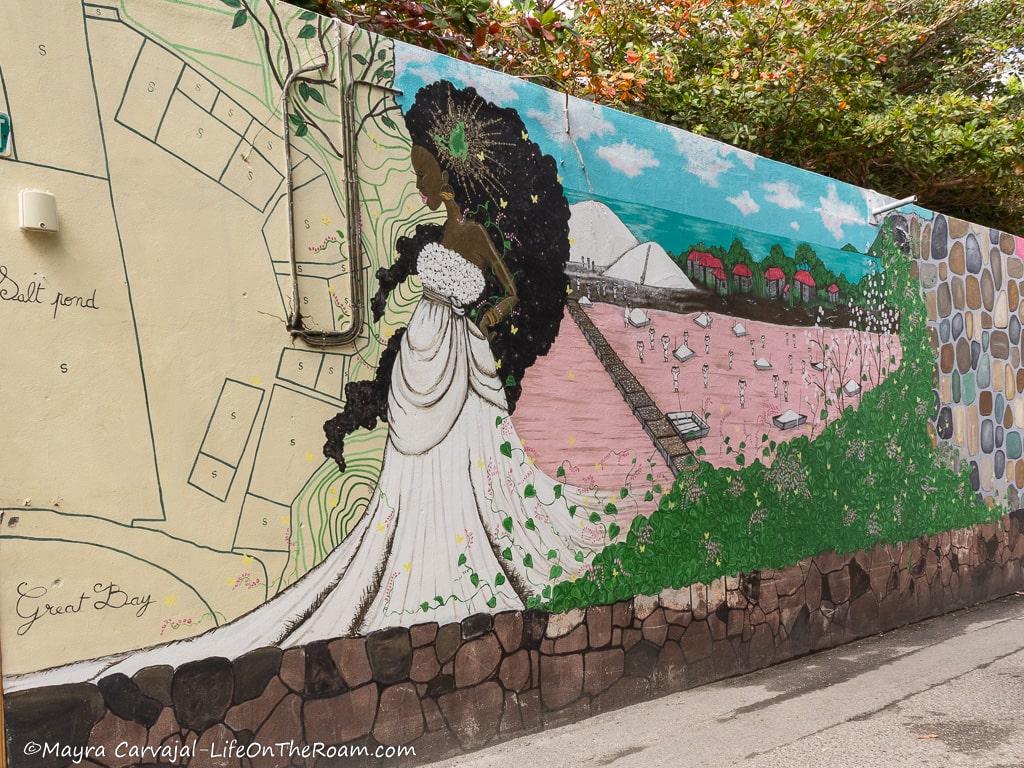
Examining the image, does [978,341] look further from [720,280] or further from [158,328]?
[158,328]

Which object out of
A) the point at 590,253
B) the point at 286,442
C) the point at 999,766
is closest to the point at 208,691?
the point at 286,442

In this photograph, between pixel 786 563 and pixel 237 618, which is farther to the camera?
pixel 786 563

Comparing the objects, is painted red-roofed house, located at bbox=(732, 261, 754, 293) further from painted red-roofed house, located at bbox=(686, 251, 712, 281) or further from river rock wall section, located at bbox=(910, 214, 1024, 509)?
river rock wall section, located at bbox=(910, 214, 1024, 509)

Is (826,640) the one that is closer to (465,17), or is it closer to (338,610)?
(338,610)

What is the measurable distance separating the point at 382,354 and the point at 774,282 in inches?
136

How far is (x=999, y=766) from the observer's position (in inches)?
166

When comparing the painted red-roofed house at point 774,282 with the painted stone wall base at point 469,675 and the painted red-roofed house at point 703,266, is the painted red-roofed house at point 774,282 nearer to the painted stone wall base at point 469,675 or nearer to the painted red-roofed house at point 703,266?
the painted red-roofed house at point 703,266

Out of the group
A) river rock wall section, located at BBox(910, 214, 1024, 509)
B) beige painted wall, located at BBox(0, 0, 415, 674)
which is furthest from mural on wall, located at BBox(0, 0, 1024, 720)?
river rock wall section, located at BBox(910, 214, 1024, 509)

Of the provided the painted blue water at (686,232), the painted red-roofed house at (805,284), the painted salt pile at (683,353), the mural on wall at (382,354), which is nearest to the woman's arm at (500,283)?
the mural on wall at (382,354)


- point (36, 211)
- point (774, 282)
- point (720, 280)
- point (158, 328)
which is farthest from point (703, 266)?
point (36, 211)

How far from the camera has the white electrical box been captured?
312 centimetres

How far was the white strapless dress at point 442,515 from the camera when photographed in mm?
3930

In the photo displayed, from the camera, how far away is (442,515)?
172 inches

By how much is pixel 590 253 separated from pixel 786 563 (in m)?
2.78
